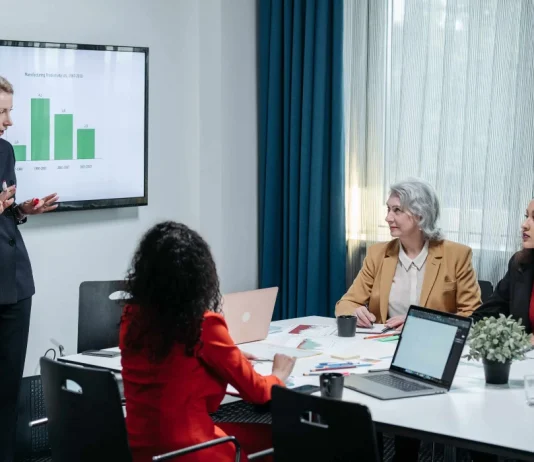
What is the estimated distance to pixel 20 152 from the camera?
437cm

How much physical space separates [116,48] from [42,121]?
0.60 m

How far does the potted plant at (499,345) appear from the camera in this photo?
2.85m

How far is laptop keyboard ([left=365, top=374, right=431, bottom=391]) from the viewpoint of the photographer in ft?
9.35

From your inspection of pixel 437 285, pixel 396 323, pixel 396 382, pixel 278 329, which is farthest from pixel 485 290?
pixel 396 382

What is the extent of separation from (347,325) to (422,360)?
691 millimetres

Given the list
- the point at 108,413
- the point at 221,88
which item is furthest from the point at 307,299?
the point at 108,413

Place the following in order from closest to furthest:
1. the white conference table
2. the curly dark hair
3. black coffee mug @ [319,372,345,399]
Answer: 1. the white conference table
2. the curly dark hair
3. black coffee mug @ [319,372,345,399]

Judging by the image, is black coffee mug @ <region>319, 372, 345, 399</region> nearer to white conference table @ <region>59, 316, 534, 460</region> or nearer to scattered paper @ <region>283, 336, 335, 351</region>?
white conference table @ <region>59, 316, 534, 460</region>

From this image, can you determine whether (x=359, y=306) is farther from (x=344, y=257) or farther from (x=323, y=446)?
(x=323, y=446)

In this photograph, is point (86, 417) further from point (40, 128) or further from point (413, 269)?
point (40, 128)

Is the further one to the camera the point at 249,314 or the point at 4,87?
the point at 4,87

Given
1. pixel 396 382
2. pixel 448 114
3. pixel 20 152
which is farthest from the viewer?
pixel 448 114

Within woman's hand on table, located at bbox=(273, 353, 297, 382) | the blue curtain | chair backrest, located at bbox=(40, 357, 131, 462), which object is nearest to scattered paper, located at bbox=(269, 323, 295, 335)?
woman's hand on table, located at bbox=(273, 353, 297, 382)

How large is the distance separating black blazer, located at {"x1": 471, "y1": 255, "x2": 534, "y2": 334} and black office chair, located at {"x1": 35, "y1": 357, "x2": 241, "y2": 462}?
64.2 inches
